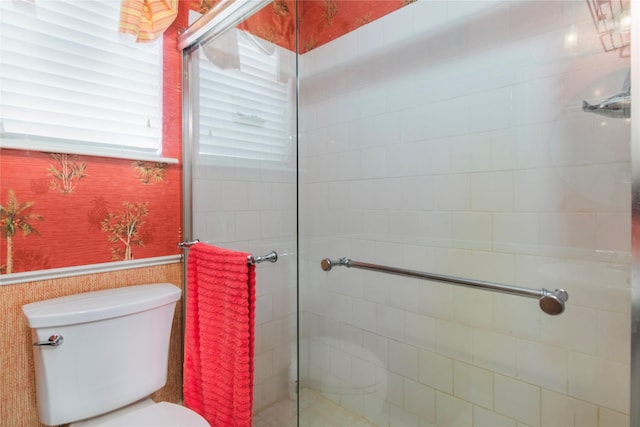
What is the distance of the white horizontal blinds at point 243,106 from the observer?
133 centimetres

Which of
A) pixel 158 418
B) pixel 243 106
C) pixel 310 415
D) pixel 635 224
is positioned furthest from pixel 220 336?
pixel 635 224

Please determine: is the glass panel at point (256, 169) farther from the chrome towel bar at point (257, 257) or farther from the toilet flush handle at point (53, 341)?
the toilet flush handle at point (53, 341)

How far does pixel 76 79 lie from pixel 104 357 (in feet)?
3.03

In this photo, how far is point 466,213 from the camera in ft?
3.81

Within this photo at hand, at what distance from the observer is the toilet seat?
1010 millimetres

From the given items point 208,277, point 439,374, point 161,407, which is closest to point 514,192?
point 439,374

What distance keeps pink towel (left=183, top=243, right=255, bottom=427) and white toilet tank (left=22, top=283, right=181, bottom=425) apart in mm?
102

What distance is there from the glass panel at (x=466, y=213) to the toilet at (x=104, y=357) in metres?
0.60

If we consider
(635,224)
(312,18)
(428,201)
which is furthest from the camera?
(312,18)

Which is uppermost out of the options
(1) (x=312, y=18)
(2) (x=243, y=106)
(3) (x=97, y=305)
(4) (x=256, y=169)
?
(1) (x=312, y=18)

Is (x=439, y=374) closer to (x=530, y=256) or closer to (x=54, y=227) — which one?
(x=530, y=256)

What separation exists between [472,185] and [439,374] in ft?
2.34

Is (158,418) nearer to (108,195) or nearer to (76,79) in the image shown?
(108,195)

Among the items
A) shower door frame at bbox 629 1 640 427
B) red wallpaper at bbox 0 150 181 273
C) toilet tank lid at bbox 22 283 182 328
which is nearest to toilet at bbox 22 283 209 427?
toilet tank lid at bbox 22 283 182 328
